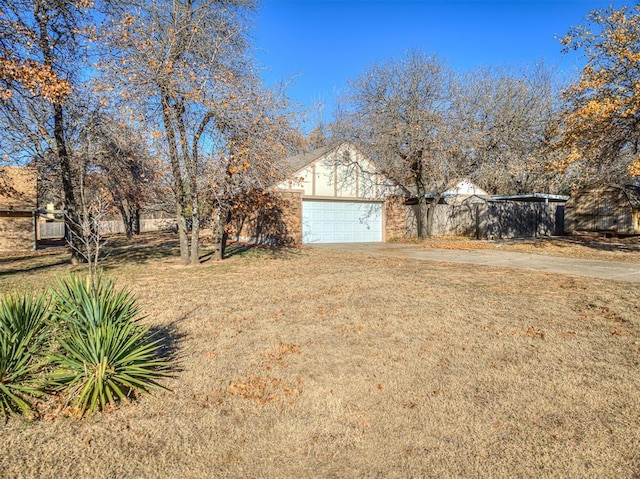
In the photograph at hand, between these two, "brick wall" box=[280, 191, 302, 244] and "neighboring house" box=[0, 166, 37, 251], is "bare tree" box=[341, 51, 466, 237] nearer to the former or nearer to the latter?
"brick wall" box=[280, 191, 302, 244]

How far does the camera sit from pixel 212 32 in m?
11.1

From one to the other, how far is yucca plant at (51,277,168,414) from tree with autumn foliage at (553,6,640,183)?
12642 mm

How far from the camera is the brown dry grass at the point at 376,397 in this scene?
108 inches

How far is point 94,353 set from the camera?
3432 millimetres

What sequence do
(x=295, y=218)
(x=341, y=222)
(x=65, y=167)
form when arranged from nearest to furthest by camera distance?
1. (x=65, y=167)
2. (x=295, y=218)
3. (x=341, y=222)

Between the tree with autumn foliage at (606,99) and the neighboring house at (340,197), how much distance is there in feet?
30.5

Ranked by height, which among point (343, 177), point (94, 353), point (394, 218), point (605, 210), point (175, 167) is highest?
point (343, 177)

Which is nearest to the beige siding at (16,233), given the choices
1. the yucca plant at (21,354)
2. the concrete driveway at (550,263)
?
the concrete driveway at (550,263)

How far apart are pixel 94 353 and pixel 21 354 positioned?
0.72m

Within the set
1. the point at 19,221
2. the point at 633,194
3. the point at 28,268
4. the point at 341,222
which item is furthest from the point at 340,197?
the point at 19,221

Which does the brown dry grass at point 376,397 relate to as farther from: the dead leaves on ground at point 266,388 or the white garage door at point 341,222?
the white garage door at point 341,222

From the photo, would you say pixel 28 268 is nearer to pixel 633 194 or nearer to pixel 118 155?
pixel 118 155

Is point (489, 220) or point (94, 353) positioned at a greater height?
point (489, 220)

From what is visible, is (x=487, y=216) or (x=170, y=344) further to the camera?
(x=487, y=216)
